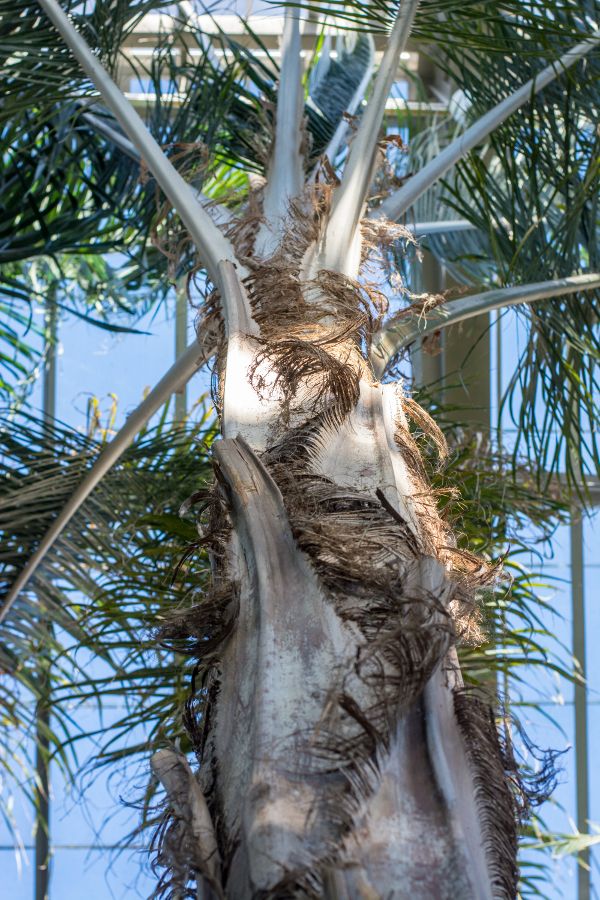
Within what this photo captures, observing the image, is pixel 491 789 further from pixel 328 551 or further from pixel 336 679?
pixel 328 551

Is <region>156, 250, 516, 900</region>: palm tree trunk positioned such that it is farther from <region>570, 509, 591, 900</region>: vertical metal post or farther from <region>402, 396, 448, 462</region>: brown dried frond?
<region>570, 509, 591, 900</region>: vertical metal post

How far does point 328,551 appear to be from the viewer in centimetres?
126

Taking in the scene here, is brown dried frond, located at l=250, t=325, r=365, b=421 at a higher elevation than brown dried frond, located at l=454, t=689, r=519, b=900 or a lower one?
higher

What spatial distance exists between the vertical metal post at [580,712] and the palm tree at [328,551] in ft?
15.2

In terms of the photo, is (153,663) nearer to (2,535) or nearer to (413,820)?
(2,535)

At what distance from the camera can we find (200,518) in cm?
170

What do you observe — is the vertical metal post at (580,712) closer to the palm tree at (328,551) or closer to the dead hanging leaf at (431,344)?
the dead hanging leaf at (431,344)

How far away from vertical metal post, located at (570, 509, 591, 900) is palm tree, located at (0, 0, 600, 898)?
464 centimetres

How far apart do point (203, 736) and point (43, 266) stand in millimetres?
5605

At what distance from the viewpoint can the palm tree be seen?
3.26 feet

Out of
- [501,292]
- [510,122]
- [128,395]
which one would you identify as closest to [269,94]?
[510,122]

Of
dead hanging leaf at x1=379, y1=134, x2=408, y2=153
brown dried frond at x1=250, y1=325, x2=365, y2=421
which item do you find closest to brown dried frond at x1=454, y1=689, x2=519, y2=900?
brown dried frond at x1=250, y1=325, x2=365, y2=421

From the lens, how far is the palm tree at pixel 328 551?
100cm

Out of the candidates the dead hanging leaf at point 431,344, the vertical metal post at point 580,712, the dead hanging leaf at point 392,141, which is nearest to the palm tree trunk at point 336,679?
the dead hanging leaf at point 431,344
